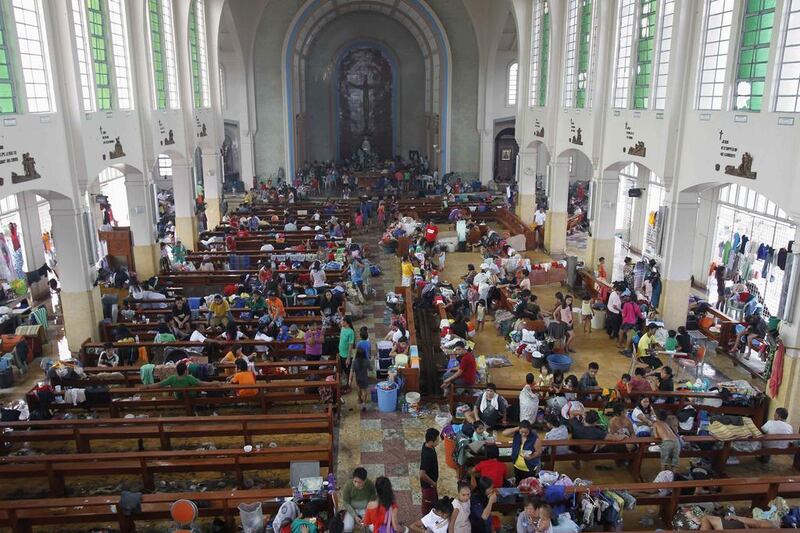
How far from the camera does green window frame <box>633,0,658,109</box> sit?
53.2 ft

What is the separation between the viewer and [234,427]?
10188mm

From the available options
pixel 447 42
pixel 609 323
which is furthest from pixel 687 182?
pixel 447 42

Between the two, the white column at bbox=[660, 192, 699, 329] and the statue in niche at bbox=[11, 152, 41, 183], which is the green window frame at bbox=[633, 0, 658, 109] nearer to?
the white column at bbox=[660, 192, 699, 329]

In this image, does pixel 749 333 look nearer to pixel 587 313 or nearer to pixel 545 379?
pixel 587 313

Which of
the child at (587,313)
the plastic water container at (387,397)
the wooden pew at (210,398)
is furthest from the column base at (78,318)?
the child at (587,313)

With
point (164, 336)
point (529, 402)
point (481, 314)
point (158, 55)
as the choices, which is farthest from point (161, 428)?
point (158, 55)

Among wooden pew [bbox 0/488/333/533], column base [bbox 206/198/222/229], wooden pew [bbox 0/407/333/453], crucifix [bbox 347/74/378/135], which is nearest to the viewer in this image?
wooden pew [bbox 0/488/333/533]

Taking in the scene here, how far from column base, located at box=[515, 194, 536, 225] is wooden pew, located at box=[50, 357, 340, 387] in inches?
646

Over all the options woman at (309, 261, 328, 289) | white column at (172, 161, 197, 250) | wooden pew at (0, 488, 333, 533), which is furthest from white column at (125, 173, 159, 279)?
wooden pew at (0, 488, 333, 533)

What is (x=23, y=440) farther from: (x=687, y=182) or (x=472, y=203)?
(x=472, y=203)

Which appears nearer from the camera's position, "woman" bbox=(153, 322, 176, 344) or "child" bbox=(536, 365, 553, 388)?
"child" bbox=(536, 365, 553, 388)

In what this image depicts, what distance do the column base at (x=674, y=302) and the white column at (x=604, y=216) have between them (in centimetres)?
410

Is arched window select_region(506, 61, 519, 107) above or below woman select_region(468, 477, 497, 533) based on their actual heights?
above

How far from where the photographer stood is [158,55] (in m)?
20.5
